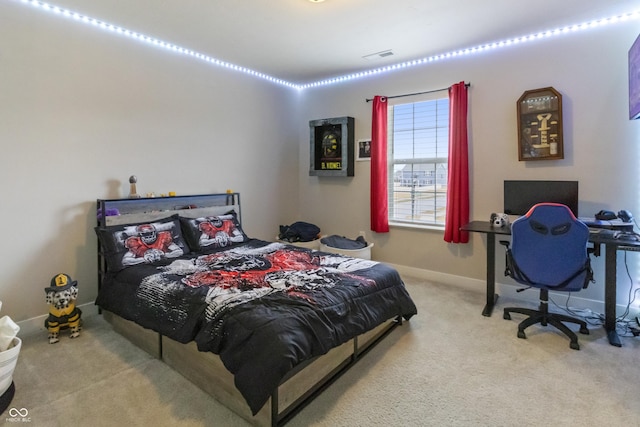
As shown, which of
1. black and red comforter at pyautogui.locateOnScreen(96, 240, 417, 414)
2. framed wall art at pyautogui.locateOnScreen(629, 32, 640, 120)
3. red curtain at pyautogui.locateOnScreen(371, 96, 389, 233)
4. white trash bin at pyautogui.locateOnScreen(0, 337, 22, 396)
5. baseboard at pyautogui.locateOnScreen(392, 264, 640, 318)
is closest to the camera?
black and red comforter at pyautogui.locateOnScreen(96, 240, 417, 414)

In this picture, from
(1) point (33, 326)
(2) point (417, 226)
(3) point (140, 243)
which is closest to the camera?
(1) point (33, 326)

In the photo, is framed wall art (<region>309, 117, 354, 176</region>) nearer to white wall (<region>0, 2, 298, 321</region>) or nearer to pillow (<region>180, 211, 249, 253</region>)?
white wall (<region>0, 2, 298, 321</region>)

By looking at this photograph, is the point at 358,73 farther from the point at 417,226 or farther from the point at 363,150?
the point at 417,226

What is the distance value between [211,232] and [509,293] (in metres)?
3.12

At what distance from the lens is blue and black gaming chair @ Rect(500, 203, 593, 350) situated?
2.46 metres

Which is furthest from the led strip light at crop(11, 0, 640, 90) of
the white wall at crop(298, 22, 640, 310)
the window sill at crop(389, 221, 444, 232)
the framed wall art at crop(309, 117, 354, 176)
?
the window sill at crop(389, 221, 444, 232)

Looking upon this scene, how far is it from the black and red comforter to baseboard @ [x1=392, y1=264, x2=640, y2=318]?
54.3 inches

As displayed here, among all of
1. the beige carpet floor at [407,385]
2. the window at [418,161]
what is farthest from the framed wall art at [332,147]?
the beige carpet floor at [407,385]

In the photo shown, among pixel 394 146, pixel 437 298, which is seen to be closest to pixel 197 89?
pixel 394 146

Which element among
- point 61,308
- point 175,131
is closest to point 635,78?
point 175,131

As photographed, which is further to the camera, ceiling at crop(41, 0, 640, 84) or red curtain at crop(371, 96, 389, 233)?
red curtain at crop(371, 96, 389, 233)

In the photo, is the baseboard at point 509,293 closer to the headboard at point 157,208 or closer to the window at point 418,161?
the window at point 418,161

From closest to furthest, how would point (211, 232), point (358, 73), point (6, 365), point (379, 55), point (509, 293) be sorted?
point (6, 365) < point (211, 232) < point (509, 293) < point (379, 55) < point (358, 73)

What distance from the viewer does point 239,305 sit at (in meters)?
1.90
